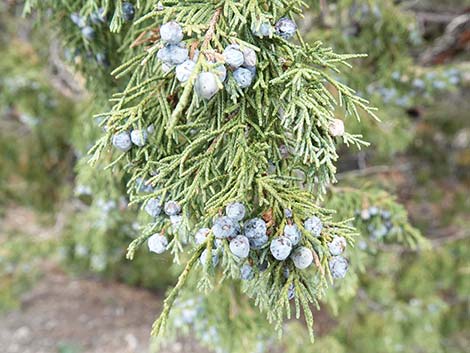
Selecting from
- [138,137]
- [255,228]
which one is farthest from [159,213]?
[255,228]

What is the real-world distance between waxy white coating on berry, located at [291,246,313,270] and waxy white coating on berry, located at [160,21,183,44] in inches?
19.4

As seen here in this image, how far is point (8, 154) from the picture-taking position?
5.16 m

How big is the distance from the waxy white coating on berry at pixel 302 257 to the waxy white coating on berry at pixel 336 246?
5cm

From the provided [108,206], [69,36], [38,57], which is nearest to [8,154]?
[38,57]

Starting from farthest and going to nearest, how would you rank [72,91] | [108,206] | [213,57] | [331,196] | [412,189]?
[412,189] < [72,91] < [108,206] < [331,196] < [213,57]

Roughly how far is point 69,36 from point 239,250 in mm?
1261

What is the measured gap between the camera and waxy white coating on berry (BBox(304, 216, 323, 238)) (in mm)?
1034

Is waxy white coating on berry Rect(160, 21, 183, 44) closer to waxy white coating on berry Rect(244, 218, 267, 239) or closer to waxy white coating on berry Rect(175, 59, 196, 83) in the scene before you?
waxy white coating on berry Rect(175, 59, 196, 83)

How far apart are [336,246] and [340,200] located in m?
0.92

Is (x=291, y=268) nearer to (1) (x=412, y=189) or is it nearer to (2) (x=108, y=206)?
(2) (x=108, y=206)

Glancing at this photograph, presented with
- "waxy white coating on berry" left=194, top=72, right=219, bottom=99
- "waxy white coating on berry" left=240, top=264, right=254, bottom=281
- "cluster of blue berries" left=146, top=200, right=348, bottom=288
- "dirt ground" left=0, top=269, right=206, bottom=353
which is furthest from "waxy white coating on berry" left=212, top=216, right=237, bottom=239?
"dirt ground" left=0, top=269, right=206, bottom=353

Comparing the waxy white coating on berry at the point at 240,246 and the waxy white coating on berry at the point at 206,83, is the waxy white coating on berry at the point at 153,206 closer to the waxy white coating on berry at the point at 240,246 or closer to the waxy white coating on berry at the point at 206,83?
the waxy white coating on berry at the point at 240,246

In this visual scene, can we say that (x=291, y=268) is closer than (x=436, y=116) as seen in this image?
Yes

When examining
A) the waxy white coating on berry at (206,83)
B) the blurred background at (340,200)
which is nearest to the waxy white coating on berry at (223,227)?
the waxy white coating on berry at (206,83)
